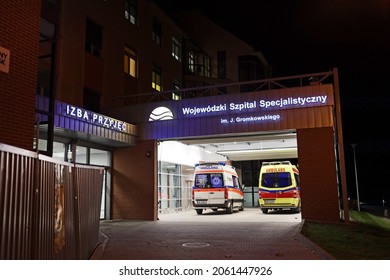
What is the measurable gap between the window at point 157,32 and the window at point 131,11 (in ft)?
9.71

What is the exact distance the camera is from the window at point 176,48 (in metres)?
32.2

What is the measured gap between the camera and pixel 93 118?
15.2m

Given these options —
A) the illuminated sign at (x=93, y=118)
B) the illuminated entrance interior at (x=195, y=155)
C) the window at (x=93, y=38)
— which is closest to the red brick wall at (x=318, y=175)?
the illuminated entrance interior at (x=195, y=155)

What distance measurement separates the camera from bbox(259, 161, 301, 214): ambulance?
69.5ft

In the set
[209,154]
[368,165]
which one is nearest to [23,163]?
[209,154]

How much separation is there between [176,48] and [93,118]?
19.3m

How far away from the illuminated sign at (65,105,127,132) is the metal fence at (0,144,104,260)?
6.78 m

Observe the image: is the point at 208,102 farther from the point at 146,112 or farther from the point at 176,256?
the point at 176,256

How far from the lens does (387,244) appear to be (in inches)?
395

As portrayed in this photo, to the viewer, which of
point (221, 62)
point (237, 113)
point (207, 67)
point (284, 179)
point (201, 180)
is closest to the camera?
point (237, 113)

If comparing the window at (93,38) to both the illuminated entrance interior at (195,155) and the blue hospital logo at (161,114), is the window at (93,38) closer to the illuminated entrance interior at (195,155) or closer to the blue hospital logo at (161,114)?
the blue hospital logo at (161,114)

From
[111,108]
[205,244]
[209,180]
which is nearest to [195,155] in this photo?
[209,180]

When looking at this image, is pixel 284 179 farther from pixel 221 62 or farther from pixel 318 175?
pixel 221 62

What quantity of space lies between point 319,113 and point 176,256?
10209mm
